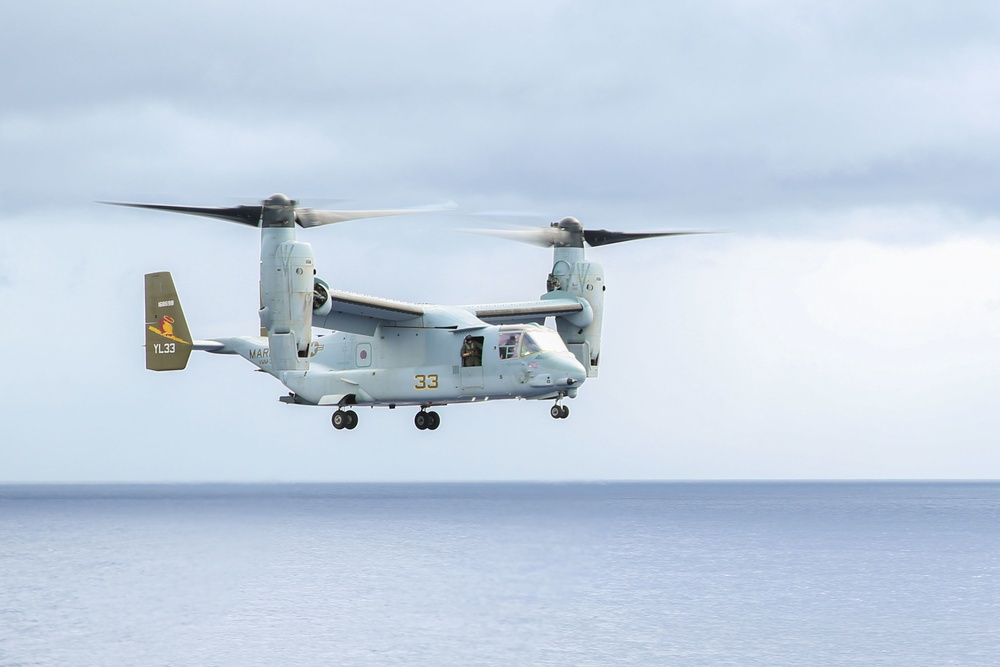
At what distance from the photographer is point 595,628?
53469 mm

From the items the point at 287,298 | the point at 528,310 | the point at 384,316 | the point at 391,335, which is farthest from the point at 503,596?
the point at 287,298

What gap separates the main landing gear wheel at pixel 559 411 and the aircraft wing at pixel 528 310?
420 cm

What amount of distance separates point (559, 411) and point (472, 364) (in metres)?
2.92

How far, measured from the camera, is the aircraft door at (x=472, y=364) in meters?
37.3

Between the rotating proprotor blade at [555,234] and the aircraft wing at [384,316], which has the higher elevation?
the rotating proprotor blade at [555,234]

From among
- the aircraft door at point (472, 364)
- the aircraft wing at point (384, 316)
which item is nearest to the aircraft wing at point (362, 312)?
the aircraft wing at point (384, 316)

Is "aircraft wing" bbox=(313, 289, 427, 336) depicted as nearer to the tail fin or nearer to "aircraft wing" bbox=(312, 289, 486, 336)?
"aircraft wing" bbox=(312, 289, 486, 336)

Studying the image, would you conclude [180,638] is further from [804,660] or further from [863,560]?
[863,560]

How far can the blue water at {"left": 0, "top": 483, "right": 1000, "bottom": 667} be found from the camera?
157ft

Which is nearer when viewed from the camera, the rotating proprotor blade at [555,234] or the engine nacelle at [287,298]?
the engine nacelle at [287,298]

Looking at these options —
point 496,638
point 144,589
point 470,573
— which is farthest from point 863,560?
point 144,589

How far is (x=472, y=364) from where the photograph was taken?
123 feet

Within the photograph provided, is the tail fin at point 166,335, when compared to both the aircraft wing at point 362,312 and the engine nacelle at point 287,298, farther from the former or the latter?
the engine nacelle at point 287,298

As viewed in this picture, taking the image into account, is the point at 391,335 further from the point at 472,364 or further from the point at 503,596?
the point at 503,596
